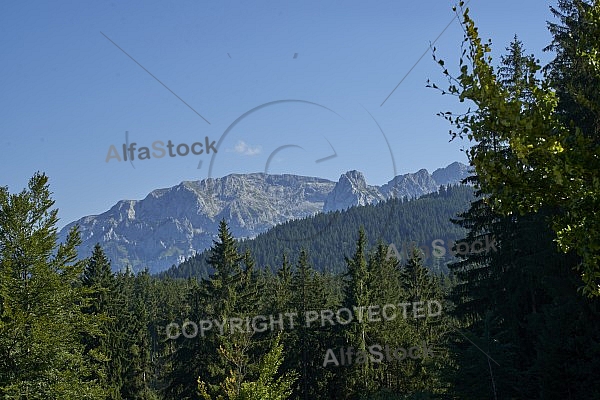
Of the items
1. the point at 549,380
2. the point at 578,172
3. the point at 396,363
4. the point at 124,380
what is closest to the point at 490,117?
the point at 578,172

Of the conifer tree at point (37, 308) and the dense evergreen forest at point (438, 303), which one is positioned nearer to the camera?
the dense evergreen forest at point (438, 303)

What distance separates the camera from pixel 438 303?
48.5 metres

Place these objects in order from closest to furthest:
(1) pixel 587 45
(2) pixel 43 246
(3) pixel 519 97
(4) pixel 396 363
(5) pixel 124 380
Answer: (3) pixel 519 97
(1) pixel 587 45
(2) pixel 43 246
(4) pixel 396 363
(5) pixel 124 380

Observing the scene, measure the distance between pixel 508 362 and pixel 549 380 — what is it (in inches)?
44.8

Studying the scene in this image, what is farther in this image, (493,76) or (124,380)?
(124,380)

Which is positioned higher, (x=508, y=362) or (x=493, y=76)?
(x=493, y=76)

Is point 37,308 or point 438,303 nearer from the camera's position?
point 37,308

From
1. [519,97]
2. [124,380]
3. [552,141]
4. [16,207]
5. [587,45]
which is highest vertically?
[16,207]

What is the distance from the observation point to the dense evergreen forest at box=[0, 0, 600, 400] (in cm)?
549

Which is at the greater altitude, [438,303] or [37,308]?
[438,303]

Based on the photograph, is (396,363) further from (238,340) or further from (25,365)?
(25,365)

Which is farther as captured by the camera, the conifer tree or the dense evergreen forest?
the conifer tree

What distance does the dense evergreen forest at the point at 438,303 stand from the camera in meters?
5.49

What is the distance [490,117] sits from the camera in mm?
A: 5363
